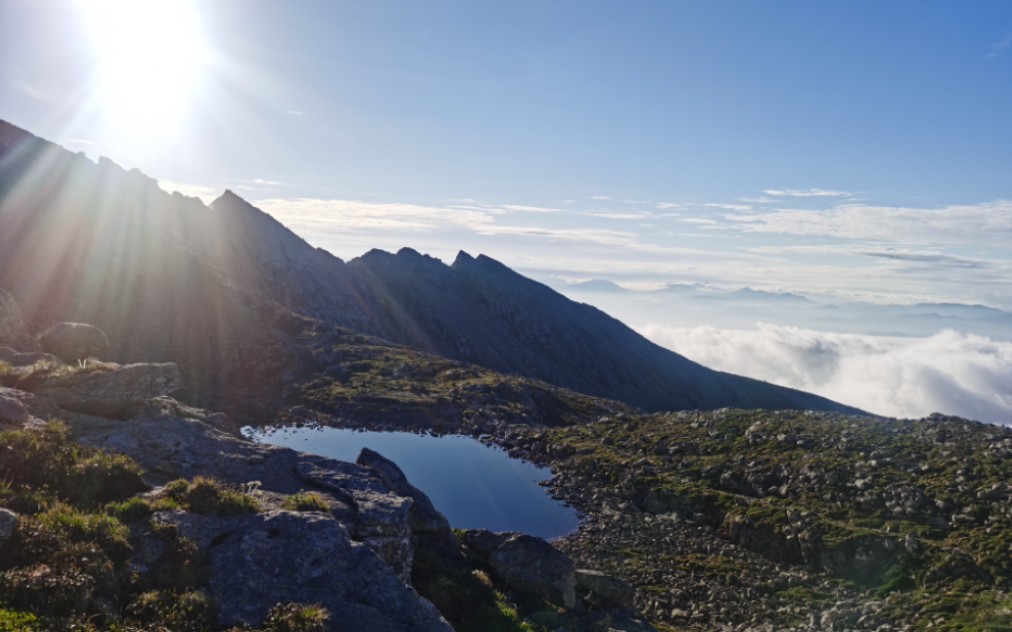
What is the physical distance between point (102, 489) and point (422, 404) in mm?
76328

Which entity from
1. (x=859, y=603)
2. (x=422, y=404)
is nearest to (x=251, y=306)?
(x=422, y=404)

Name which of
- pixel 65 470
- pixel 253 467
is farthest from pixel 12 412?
pixel 253 467

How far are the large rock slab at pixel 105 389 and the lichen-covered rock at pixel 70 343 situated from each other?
11419 mm

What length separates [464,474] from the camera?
6881cm

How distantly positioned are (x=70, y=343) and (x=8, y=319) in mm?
12585

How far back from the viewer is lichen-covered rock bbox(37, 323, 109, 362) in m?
36.3

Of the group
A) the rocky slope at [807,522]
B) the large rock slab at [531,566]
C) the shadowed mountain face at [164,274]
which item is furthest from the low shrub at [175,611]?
the shadowed mountain face at [164,274]

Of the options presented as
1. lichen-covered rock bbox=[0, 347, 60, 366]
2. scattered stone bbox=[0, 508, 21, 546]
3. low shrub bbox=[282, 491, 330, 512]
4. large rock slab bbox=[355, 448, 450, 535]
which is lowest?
large rock slab bbox=[355, 448, 450, 535]

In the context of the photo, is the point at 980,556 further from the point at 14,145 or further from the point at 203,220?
the point at 14,145

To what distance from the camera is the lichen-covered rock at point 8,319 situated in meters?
42.8

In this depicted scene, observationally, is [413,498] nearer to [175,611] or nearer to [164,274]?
[175,611]

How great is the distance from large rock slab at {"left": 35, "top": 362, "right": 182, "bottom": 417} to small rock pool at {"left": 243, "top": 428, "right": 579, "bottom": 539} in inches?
1061

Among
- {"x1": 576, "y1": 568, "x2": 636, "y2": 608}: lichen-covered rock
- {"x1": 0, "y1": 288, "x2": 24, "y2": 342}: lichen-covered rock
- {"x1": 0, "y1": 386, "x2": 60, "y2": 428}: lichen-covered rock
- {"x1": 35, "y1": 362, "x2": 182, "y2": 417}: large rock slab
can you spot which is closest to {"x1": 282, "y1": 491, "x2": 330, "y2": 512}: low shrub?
{"x1": 0, "y1": 386, "x2": 60, "y2": 428}: lichen-covered rock

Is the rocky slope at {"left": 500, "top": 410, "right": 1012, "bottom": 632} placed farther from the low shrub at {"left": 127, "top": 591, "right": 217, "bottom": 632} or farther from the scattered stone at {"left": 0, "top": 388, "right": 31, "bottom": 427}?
the scattered stone at {"left": 0, "top": 388, "right": 31, "bottom": 427}
